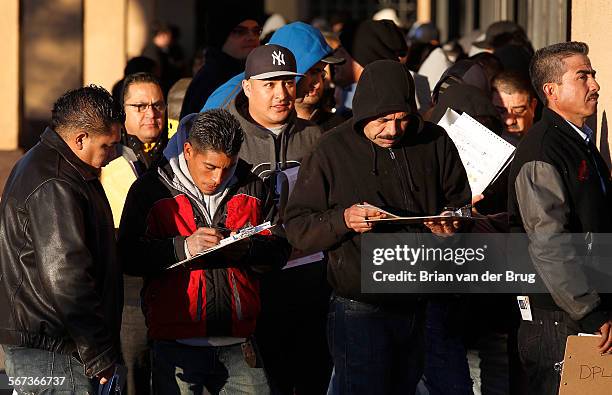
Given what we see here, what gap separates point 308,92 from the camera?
8.11 m

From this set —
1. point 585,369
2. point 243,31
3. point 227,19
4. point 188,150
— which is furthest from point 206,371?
point 227,19

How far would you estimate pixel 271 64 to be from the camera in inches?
291

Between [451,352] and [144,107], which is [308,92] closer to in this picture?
[144,107]

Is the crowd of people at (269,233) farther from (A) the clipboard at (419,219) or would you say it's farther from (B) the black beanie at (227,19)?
(B) the black beanie at (227,19)

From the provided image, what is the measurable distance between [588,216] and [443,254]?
0.63 metres

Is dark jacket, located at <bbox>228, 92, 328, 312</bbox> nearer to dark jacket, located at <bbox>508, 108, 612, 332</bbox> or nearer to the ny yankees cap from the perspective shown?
the ny yankees cap

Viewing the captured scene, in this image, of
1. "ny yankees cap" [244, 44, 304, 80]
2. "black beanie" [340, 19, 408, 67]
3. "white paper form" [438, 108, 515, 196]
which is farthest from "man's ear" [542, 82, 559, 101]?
"black beanie" [340, 19, 408, 67]

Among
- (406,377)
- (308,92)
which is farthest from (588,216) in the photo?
(308,92)

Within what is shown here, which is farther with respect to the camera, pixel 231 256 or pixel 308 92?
pixel 308 92

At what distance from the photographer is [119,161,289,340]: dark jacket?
6.30 metres

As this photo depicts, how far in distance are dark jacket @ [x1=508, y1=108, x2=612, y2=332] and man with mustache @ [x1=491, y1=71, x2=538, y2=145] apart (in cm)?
197

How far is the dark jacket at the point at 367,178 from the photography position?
630cm

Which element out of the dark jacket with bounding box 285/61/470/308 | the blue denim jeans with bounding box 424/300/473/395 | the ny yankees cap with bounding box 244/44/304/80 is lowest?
the blue denim jeans with bounding box 424/300/473/395

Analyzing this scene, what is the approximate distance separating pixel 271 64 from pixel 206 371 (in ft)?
5.76
